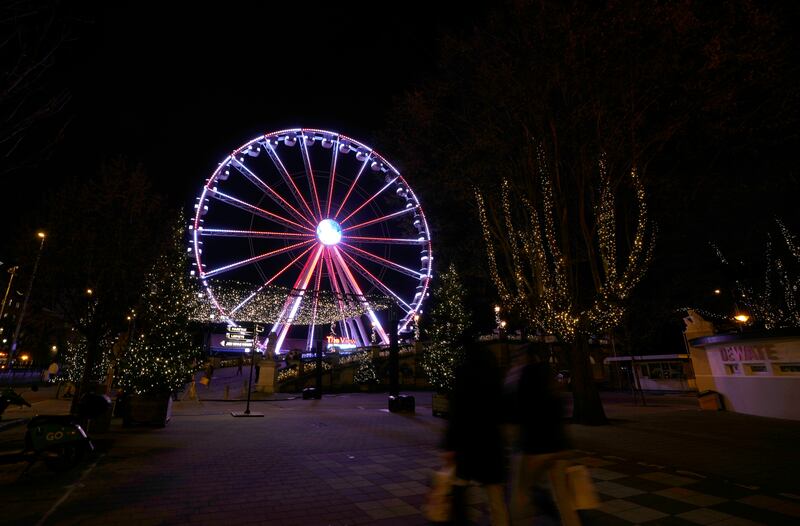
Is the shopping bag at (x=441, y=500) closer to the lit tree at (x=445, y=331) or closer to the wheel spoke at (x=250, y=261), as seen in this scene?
the lit tree at (x=445, y=331)

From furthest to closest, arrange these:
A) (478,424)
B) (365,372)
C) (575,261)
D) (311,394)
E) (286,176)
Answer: (365,372), (286,176), (311,394), (575,261), (478,424)

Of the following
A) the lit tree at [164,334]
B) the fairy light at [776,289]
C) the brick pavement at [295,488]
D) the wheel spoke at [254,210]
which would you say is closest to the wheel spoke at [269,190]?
the wheel spoke at [254,210]

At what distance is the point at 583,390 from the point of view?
1317 cm

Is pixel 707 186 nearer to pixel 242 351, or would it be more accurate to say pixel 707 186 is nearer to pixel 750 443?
pixel 750 443

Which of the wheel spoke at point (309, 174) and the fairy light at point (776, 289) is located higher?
the wheel spoke at point (309, 174)

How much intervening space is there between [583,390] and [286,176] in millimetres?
21009

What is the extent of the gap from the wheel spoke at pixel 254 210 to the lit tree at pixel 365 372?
39.6 feet

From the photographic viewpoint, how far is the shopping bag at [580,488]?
348cm

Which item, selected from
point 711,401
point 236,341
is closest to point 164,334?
point 711,401

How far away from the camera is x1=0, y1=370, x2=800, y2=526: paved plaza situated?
15.8ft

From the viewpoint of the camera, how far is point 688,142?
12.6 m

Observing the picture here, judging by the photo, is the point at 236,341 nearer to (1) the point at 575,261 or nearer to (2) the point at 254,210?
(2) the point at 254,210

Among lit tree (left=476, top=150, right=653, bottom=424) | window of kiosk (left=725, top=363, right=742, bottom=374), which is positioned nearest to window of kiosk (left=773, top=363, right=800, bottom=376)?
window of kiosk (left=725, top=363, right=742, bottom=374)

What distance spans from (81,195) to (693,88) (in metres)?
19.7
